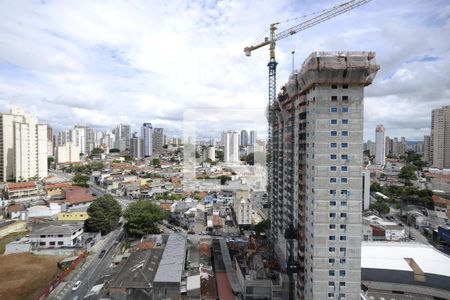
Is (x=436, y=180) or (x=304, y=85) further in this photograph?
(x=436, y=180)

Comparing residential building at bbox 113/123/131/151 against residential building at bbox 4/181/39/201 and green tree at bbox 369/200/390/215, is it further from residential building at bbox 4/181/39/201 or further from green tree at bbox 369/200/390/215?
green tree at bbox 369/200/390/215

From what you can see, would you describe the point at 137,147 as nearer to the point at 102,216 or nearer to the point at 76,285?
the point at 102,216

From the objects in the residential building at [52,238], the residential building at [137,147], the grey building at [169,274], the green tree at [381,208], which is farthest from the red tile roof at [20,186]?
the green tree at [381,208]

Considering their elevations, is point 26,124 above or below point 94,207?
above

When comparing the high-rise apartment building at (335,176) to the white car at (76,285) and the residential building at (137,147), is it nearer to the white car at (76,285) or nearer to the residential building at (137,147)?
the white car at (76,285)

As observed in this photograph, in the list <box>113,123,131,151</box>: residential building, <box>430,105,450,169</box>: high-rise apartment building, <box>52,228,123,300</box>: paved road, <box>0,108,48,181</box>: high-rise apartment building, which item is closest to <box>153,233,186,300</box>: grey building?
<box>52,228,123,300</box>: paved road

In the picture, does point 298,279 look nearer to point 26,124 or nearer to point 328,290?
point 328,290

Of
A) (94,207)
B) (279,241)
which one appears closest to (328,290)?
(279,241)

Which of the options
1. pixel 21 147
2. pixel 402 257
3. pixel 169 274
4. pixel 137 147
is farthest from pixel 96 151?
pixel 402 257
